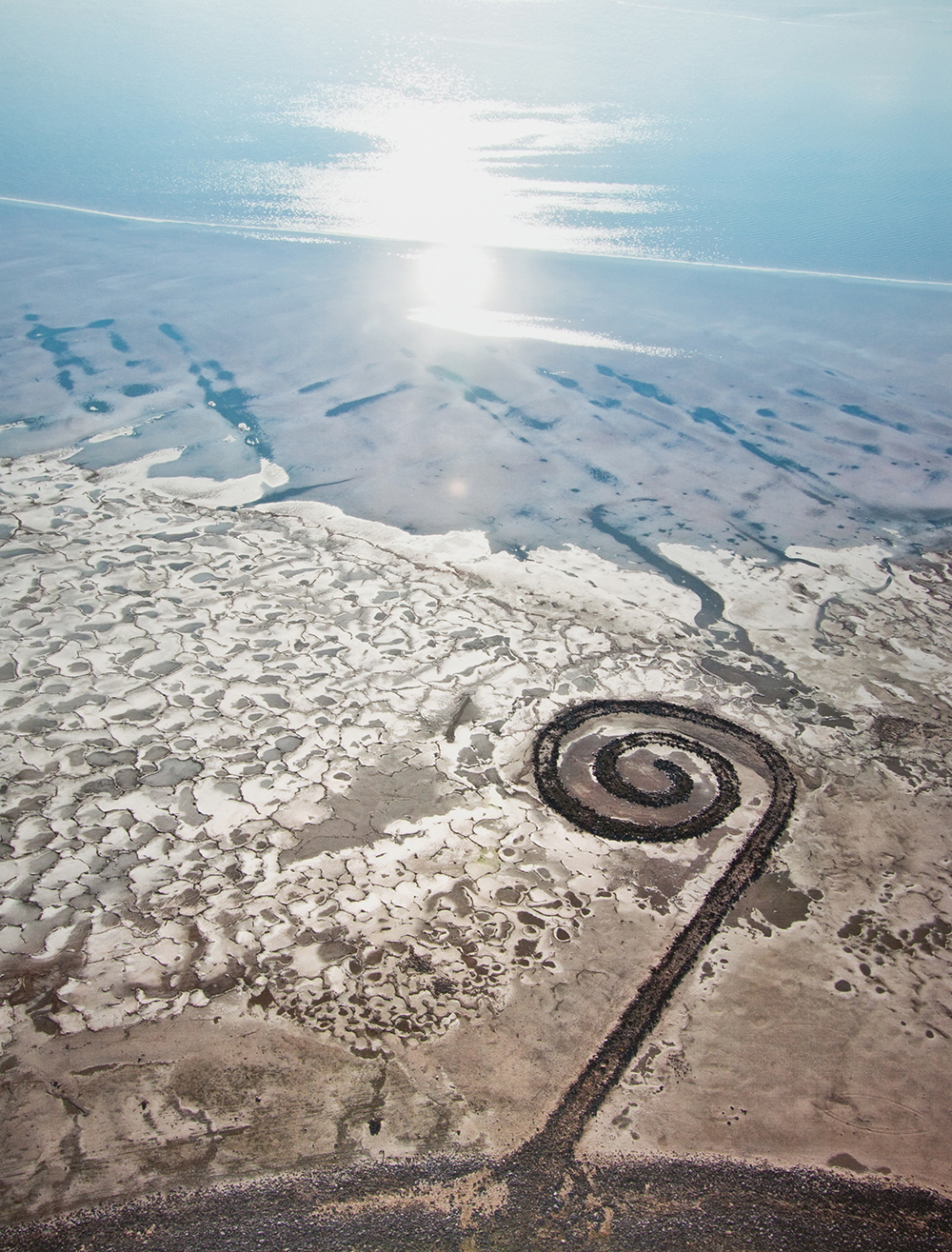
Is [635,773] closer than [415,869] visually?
No

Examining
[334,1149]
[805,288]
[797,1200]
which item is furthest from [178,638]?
[805,288]

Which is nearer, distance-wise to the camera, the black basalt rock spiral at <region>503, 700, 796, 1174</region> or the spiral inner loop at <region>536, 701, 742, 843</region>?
the black basalt rock spiral at <region>503, 700, 796, 1174</region>

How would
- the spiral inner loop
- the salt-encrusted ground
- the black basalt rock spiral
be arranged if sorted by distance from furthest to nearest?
the spiral inner loop
the black basalt rock spiral
the salt-encrusted ground

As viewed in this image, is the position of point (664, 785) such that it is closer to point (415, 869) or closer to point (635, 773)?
point (635, 773)

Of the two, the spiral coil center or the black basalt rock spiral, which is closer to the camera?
the black basalt rock spiral

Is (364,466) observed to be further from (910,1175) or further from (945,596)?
(910,1175)

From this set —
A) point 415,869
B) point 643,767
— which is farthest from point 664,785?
point 415,869

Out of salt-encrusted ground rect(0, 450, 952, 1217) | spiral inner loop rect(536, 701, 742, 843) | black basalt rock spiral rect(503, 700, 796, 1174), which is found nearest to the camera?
salt-encrusted ground rect(0, 450, 952, 1217)
